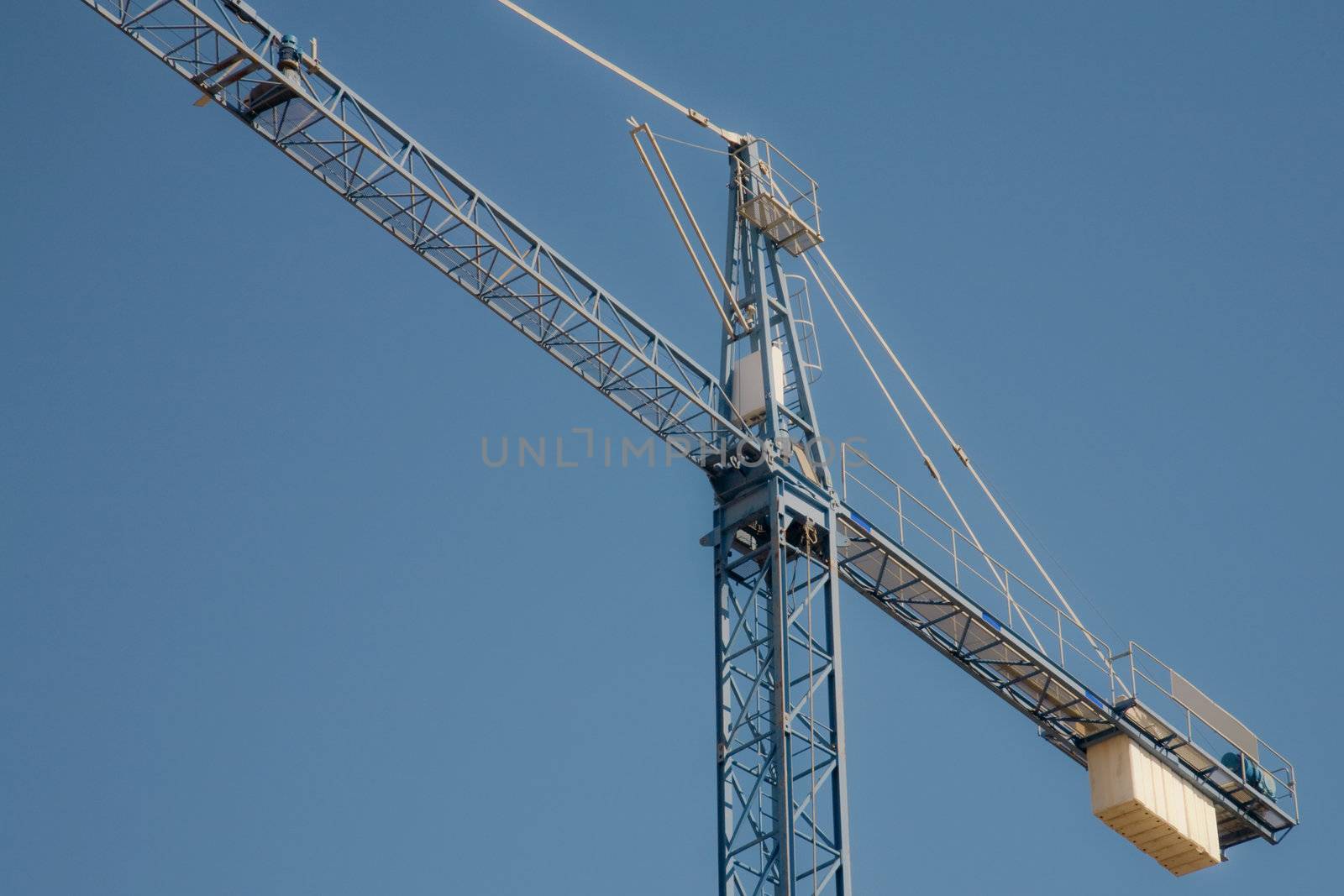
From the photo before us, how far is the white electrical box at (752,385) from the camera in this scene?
44.4m

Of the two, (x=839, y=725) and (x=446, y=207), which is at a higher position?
(x=446, y=207)

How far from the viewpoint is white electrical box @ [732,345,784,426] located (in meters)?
44.4

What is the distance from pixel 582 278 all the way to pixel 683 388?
275 cm

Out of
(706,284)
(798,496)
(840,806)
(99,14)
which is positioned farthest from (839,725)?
(99,14)

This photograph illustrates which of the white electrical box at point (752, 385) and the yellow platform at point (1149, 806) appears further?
the yellow platform at point (1149, 806)

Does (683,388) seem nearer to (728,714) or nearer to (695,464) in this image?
(695,464)

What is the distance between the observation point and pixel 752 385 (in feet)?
147

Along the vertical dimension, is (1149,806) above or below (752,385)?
below

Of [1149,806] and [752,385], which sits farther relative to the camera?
[1149,806]

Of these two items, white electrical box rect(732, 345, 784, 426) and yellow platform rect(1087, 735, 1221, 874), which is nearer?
white electrical box rect(732, 345, 784, 426)

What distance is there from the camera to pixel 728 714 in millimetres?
41656

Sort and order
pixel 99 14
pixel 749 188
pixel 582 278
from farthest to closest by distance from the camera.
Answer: pixel 749 188 < pixel 582 278 < pixel 99 14

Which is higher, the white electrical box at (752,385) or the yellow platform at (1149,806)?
the white electrical box at (752,385)

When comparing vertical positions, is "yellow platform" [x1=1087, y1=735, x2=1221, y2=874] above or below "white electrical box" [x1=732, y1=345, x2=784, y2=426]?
below
